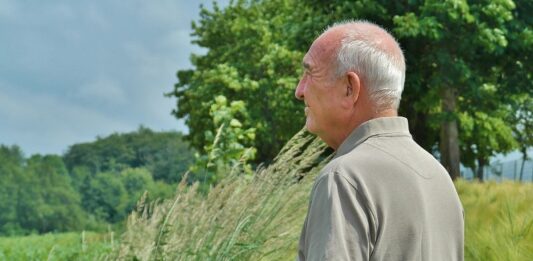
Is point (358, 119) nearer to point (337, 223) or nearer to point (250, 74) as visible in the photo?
point (337, 223)

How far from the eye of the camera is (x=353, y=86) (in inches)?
69.6

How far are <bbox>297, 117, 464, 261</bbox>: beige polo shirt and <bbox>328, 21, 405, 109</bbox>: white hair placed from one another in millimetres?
58

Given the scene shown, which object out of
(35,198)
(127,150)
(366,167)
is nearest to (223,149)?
(366,167)

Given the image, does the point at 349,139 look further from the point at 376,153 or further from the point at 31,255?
the point at 31,255

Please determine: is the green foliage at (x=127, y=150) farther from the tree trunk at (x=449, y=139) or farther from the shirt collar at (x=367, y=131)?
the shirt collar at (x=367, y=131)

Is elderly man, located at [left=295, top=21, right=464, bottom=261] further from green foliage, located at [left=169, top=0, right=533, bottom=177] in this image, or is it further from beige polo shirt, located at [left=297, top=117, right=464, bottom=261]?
green foliage, located at [left=169, top=0, right=533, bottom=177]

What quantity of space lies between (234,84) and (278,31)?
4428mm

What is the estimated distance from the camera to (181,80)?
1394 inches

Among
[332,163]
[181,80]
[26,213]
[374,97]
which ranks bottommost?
[26,213]

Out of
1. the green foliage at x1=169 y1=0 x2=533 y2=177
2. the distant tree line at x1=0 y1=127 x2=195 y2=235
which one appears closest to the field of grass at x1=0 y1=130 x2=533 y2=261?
the green foliage at x1=169 y1=0 x2=533 y2=177

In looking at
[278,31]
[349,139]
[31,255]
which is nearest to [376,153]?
[349,139]

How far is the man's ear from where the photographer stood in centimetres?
176

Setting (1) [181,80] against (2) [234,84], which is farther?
(1) [181,80]

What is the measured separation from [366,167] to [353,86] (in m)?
0.19
